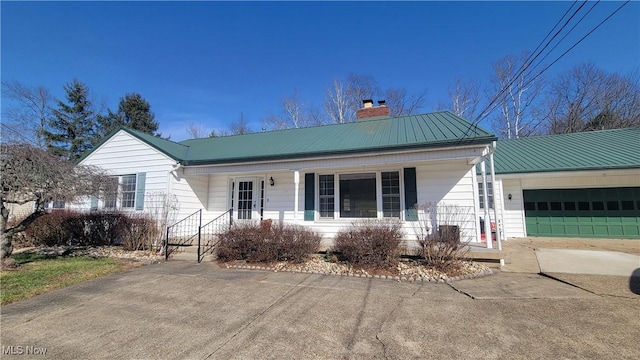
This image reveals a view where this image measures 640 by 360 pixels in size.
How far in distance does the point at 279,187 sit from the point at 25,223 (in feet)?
23.5

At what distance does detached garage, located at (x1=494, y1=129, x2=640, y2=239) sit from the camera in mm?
10820

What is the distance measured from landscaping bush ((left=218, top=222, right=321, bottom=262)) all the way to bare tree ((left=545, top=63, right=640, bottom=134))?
25086 millimetres

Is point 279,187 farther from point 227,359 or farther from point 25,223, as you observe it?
point 227,359

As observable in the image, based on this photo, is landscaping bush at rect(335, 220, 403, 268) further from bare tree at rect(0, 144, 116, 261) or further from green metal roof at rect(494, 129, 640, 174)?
green metal roof at rect(494, 129, 640, 174)

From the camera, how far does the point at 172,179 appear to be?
1080 centimetres

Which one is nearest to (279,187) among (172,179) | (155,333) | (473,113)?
→ (172,179)

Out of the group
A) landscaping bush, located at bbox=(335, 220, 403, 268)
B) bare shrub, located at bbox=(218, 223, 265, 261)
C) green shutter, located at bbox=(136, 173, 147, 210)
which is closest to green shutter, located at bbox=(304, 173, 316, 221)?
bare shrub, located at bbox=(218, 223, 265, 261)

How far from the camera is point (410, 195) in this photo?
30.5 ft

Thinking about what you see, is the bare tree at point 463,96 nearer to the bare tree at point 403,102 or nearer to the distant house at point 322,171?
the bare tree at point 403,102

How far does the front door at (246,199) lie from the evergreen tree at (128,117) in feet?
91.3

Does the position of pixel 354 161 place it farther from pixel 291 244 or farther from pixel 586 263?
pixel 586 263

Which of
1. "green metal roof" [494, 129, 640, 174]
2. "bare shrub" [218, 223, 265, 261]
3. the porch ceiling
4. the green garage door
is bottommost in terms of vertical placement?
"bare shrub" [218, 223, 265, 261]

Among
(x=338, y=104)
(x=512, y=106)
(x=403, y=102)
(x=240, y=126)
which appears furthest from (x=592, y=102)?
(x=240, y=126)

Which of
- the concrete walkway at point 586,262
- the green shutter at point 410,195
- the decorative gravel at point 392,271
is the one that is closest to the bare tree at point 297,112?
the green shutter at point 410,195
